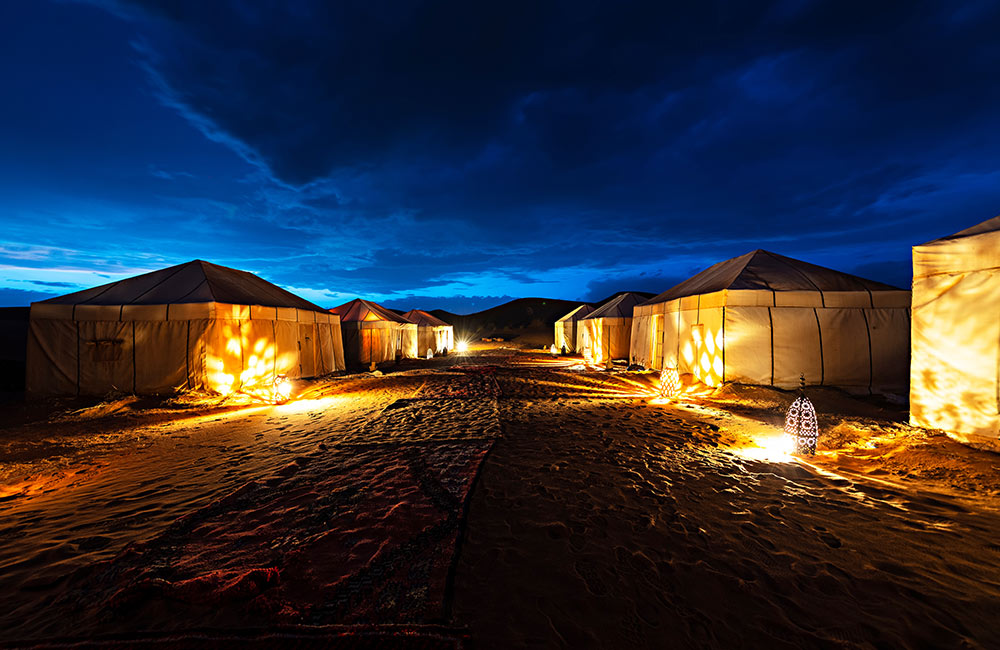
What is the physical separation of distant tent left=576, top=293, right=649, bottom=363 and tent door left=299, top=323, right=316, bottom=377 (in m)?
14.3

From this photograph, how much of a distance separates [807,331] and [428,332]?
23684 millimetres

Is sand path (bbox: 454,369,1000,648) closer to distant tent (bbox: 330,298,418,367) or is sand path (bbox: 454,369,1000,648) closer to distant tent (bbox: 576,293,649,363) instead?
distant tent (bbox: 576,293,649,363)

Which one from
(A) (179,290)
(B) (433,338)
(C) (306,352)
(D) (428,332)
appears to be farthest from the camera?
(B) (433,338)

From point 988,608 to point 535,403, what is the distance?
22.4ft

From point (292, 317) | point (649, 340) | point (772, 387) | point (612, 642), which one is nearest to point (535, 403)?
point (772, 387)

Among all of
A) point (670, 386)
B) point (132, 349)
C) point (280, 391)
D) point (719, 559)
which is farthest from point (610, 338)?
point (132, 349)

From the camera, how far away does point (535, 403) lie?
862cm

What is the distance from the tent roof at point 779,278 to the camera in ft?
31.3

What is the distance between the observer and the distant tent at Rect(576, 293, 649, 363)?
19516 mm

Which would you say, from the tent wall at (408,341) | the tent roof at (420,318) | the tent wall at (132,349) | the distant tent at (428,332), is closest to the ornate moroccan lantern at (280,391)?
the tent wall at (132,349)

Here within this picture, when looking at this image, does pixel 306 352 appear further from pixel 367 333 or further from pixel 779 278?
pixel 779 278

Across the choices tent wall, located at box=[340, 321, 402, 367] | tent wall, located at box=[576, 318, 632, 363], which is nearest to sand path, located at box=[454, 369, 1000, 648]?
tent wall, located at box=[576, 318, 632, 363]

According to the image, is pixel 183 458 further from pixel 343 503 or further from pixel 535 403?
pixel 535 403

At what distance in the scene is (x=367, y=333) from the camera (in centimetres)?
1927
